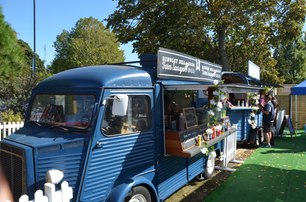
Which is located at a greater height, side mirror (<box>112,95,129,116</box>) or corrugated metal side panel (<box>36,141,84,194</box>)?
side mirror (<box>112,95,129,116</box>)

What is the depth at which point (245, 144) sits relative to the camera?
11078 millimetres

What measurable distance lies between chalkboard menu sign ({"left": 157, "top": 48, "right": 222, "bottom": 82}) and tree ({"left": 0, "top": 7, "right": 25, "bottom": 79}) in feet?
19.9

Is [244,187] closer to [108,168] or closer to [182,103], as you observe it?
[182,103]

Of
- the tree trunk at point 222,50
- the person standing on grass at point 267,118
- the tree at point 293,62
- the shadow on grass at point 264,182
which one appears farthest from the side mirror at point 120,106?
the tree at point 293,62

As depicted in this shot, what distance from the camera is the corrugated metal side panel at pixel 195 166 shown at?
5.83 meters

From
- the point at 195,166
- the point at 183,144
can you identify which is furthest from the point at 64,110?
the point at 195,166

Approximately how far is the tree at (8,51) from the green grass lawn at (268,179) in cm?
698

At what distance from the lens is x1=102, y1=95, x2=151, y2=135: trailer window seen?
4.05m

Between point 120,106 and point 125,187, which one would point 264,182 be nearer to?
point 125,187

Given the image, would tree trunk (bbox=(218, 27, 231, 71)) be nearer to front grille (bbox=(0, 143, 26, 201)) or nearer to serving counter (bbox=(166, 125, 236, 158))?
serving counter (bbox=(166, 125, 236, 158))

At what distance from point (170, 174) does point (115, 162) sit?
1314mm

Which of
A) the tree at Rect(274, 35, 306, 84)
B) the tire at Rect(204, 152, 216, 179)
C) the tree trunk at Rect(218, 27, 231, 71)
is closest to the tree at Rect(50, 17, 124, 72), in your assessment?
the tree at Rect(274, 35, 306, 84)

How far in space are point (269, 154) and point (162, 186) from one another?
18.2ft

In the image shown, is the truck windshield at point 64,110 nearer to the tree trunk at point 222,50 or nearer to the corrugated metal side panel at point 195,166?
the corrugated metal side panel at point 195,166
